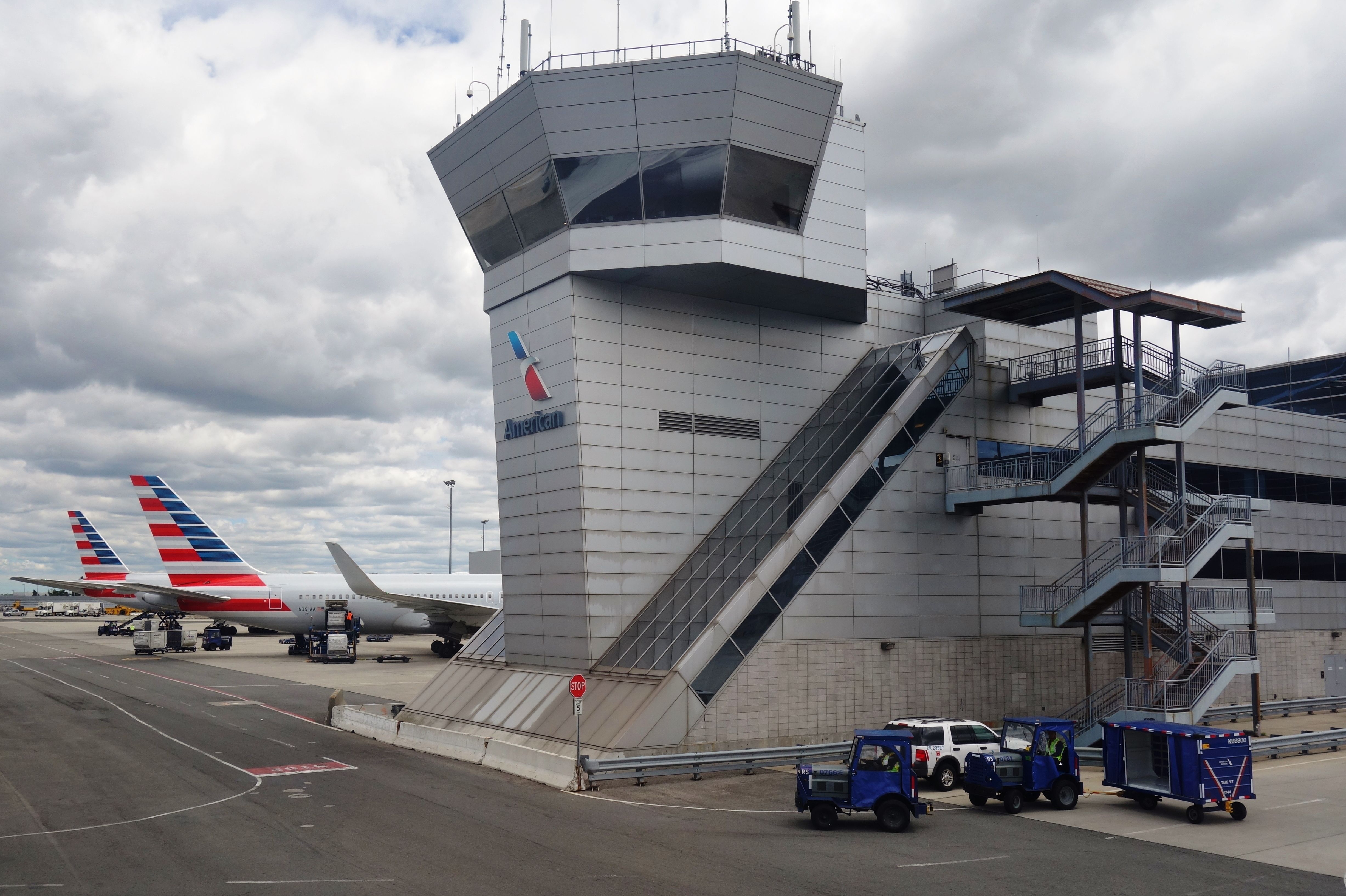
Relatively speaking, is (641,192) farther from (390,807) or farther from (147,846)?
(147,846)

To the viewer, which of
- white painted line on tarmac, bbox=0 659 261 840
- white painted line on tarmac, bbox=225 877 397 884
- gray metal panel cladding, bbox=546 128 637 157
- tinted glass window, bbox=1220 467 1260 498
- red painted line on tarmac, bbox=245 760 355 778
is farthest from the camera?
tinted glass window, bbox=1220 467 1260 498

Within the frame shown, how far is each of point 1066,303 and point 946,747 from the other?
16.4m

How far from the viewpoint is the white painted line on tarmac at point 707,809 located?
21.8 m

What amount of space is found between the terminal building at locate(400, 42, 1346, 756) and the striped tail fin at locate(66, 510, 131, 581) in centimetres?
7307

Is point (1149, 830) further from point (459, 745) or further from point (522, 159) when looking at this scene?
point (522, 159)

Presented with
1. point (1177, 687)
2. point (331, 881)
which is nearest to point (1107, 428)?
point (1177, 687)

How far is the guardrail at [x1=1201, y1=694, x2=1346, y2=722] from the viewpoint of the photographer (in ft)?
123

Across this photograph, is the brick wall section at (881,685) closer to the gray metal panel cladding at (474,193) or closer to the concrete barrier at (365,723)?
the concrete barrier at (365,723)

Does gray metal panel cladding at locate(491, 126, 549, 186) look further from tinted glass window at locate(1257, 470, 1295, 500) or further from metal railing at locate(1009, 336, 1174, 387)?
tinted glass window at locate(1257, 470, 1295, 500)

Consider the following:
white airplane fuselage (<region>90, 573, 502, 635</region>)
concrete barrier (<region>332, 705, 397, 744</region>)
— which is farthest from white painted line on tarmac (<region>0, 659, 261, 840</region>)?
white airplane fuselage (<region>90, 573, 502, 635</region>)

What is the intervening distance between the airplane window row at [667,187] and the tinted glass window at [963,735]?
1633 centimetres

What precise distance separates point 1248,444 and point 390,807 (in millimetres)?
40627

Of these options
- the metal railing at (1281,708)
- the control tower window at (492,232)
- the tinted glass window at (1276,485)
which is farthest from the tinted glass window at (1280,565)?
the control tower window at (492,232)

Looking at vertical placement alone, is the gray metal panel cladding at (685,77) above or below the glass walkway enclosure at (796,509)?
above
